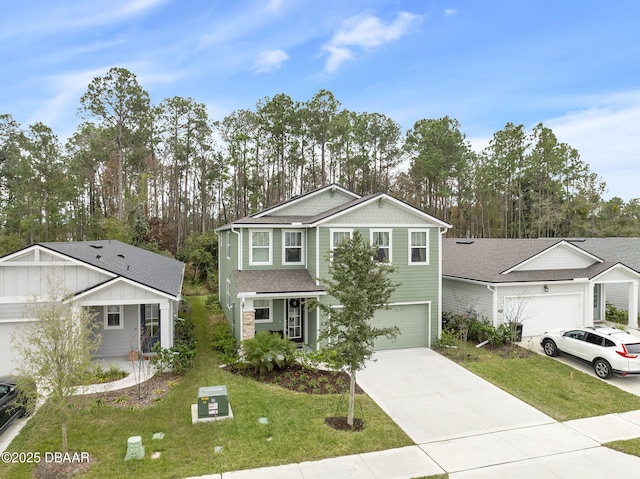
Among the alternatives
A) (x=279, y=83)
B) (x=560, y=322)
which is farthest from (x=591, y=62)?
(x=279, y=83)

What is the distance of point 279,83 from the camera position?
34094mm

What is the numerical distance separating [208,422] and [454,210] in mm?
42893

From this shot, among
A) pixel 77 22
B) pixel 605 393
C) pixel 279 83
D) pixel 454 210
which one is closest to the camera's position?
pixel 605 393

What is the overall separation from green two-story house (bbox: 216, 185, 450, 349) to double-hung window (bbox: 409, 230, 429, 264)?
4cm

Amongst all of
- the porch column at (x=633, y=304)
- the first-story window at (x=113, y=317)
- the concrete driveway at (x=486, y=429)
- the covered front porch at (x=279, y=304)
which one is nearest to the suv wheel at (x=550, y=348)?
the concrete driveway at (x=486, y=429)

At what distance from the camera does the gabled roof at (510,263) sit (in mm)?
17531

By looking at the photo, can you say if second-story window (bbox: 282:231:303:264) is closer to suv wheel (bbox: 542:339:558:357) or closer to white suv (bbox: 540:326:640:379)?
suv wheel (bbox: 542:339:558:357)

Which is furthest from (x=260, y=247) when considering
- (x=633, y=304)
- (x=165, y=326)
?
(x=633, y=304)

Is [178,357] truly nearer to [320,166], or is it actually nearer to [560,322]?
[560,322]

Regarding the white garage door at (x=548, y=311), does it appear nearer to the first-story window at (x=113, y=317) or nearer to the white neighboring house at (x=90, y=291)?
the white neighboring house at (x=90, y=291)

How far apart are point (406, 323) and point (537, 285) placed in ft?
21.3

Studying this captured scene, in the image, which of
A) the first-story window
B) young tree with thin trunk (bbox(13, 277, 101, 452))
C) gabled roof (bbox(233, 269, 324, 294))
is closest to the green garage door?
gabled roof (bbox(233, 269, 324, 294))

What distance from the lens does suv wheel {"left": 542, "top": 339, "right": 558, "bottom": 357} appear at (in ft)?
48.9

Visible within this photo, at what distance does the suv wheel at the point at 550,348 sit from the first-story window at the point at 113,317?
1678cm
